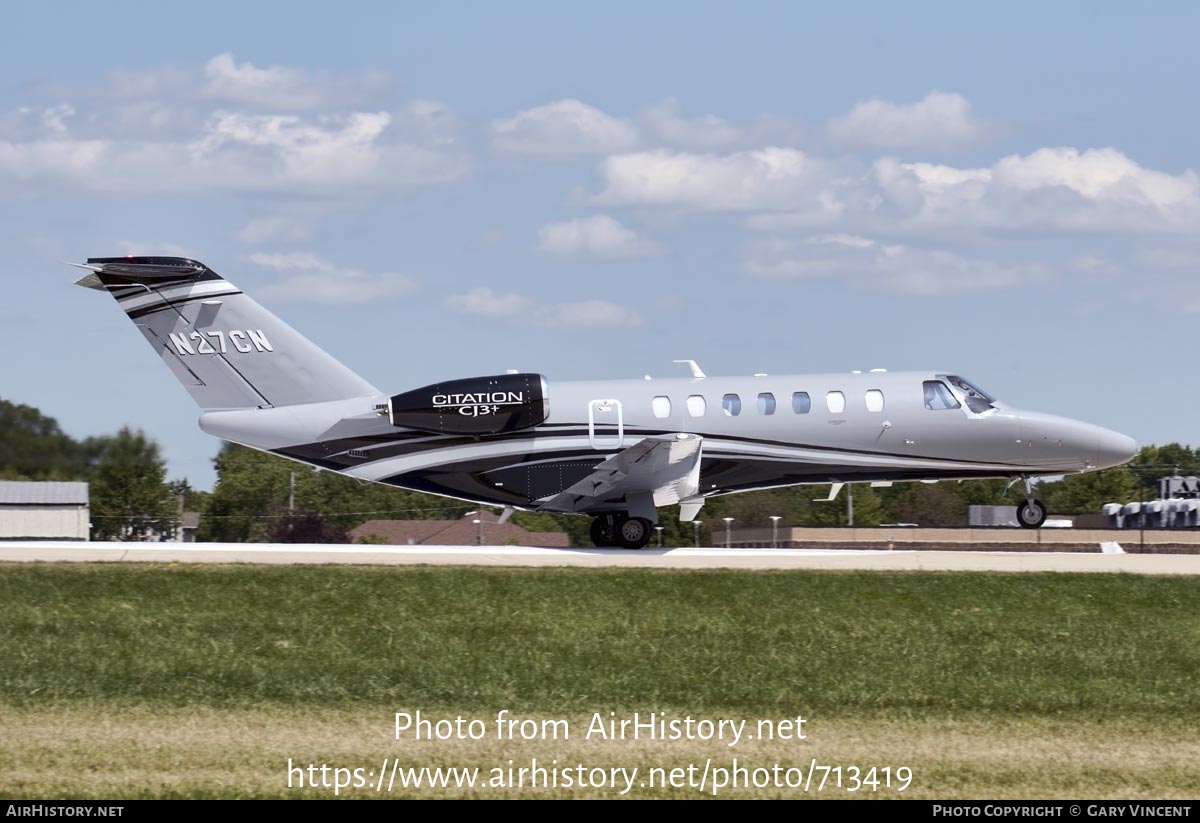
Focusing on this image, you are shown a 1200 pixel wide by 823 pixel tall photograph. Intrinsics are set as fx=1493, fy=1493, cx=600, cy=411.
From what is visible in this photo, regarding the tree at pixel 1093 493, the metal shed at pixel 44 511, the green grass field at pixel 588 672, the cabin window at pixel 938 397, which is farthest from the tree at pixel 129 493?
the tree at pixel 1093 493

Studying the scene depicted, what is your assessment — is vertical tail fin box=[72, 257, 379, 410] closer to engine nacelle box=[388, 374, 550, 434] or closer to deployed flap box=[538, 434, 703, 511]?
engine nacelle box=[388, 374, 550, 434]

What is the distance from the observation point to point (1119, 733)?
47.7 ft

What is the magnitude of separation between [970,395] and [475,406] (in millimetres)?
9055

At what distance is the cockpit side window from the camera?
89.7 feet

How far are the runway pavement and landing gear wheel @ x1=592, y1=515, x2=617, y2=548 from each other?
1494 millimetres

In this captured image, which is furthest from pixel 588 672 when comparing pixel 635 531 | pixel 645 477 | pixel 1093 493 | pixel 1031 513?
pixel 1093 493

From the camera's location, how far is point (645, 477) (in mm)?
26156

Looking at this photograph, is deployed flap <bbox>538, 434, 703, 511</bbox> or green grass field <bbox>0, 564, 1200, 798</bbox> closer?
green grass field <bbox>0, 564, 1200, 798</bbox>

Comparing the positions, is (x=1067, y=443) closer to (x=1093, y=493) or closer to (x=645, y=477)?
(x=645, y=477)

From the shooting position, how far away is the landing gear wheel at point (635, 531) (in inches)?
1059

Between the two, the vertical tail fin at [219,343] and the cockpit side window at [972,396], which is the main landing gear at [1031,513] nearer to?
the cockpit side window at [972,396]

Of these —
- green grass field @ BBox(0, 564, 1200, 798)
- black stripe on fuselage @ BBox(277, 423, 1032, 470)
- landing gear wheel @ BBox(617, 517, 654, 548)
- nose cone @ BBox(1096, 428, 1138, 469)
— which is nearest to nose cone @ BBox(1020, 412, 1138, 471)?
nose cone @ BBox(1096, 428, 1138, 469)

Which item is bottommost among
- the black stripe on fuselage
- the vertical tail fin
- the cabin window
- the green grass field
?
the green grass field
